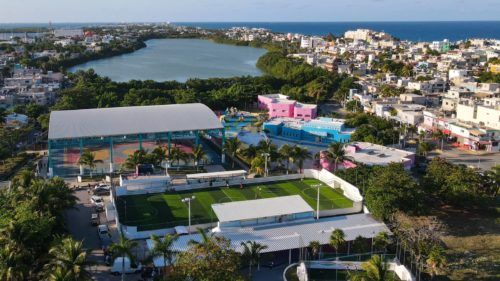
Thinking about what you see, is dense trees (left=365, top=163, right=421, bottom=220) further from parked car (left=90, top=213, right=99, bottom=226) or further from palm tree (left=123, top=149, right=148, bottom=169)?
palm tree (left=123, top=149, right=148, bottom=169)

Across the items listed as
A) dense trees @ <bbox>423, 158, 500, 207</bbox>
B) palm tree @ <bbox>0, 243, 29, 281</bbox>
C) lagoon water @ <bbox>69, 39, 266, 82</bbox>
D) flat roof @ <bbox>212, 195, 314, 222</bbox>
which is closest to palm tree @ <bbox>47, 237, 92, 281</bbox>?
palm tree @ <bbox>0, 243, 29, 281</bbox>

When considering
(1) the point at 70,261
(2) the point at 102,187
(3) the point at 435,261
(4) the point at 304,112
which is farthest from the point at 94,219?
(4) the point at 304,112

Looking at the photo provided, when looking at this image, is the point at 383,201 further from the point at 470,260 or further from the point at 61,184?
the point at 61,184

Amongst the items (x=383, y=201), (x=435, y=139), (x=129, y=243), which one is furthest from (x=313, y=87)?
(x=129, y=243)

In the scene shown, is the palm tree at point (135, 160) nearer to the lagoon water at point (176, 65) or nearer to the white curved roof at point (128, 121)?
the white curved roof at point (128, 121)

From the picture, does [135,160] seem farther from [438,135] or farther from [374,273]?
[438,135]

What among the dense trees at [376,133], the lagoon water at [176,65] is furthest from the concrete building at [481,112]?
the lagoon water at [176,65]
